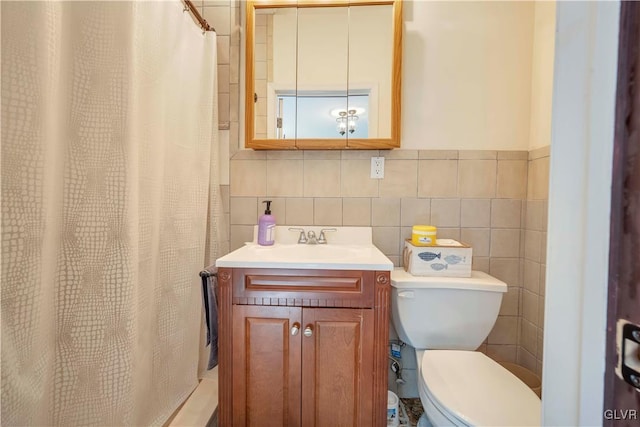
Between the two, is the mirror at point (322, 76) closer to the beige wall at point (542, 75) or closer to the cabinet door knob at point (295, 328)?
the beige wall at point (542, 75)

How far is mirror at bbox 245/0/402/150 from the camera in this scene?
1315 millimetres

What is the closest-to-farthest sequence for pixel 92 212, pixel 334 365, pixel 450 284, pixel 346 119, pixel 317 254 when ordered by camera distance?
pixel 92 212, pixel 334 365, pixel 450 284, pixel 317 254, pixel 346 119

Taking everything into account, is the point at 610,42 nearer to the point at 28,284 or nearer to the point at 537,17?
the point at 28,284

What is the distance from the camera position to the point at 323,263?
0.97 meters

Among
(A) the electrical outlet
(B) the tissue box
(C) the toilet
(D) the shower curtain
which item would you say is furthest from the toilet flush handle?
(D) the shower curtain

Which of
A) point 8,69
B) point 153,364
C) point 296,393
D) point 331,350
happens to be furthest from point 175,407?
point 8,69

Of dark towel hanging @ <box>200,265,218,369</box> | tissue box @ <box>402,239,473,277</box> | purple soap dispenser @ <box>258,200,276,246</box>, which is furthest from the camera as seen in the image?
purple soap dispenser @ <box>258,200,276,246</box>

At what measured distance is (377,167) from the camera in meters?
1.39

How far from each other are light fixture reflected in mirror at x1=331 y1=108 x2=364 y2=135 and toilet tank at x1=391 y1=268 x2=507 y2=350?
0.74m

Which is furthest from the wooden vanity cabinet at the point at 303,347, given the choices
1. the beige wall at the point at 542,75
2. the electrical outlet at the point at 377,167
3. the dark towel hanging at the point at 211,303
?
the beige wall at the point at 542,75

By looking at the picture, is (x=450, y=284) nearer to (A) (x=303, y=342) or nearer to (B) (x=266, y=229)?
(A) (x=303, y=342)

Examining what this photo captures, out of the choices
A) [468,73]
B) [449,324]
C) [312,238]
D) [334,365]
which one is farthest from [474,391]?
[468,73]

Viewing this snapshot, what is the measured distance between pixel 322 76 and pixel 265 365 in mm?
1295

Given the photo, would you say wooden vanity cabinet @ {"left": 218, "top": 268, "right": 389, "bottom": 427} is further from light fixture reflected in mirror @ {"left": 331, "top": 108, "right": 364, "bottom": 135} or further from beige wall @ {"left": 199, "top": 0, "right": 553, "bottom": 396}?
light fixture reflected in mirror @ {"left": 331, "top": 108, "right": 364, "bottom": 135}
